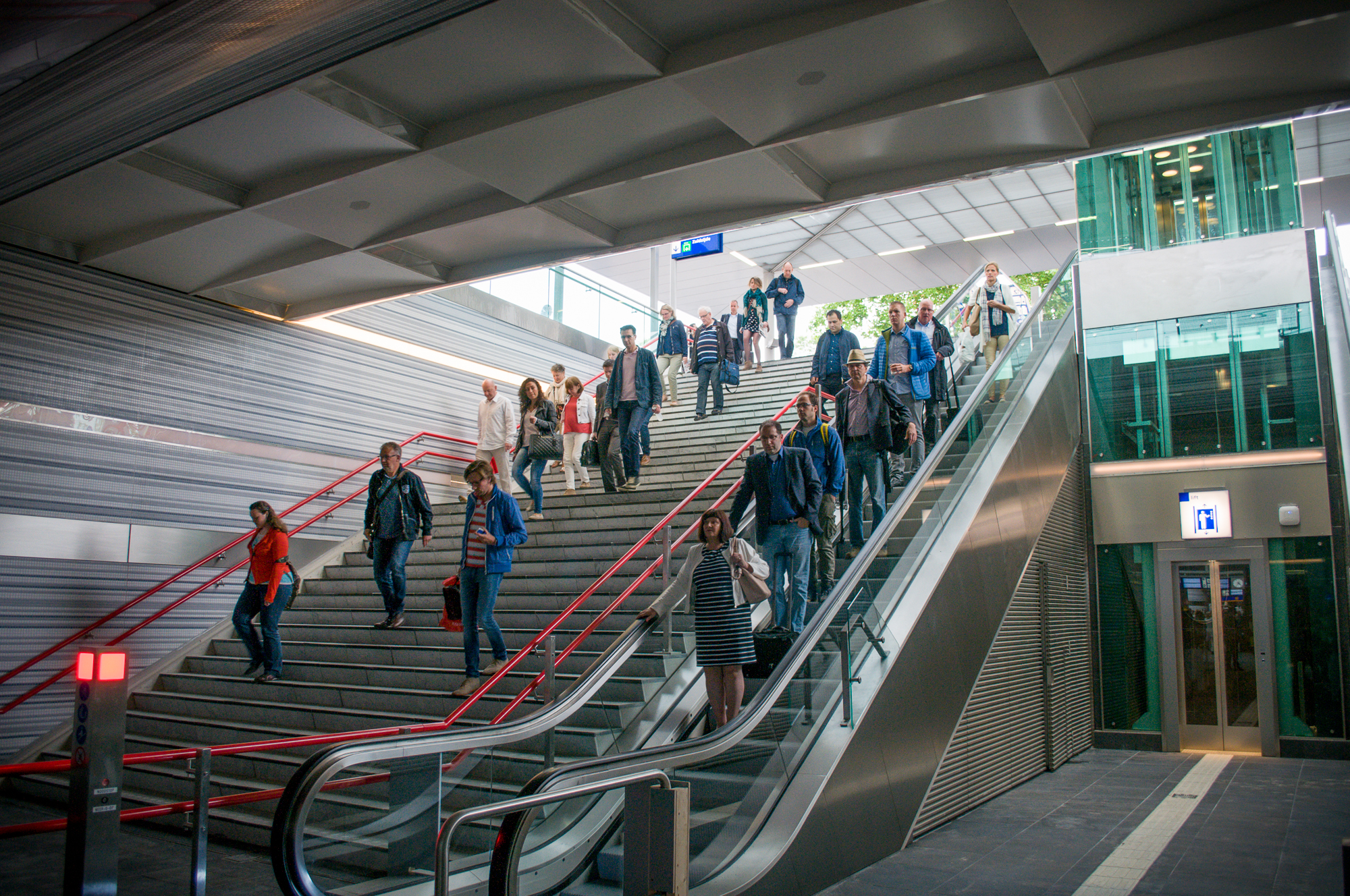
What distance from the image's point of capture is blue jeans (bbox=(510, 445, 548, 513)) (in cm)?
1069

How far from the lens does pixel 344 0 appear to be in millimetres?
4719

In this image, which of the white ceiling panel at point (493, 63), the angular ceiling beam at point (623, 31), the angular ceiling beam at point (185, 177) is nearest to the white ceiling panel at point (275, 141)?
the angular ceiling beam at point (185, 177)

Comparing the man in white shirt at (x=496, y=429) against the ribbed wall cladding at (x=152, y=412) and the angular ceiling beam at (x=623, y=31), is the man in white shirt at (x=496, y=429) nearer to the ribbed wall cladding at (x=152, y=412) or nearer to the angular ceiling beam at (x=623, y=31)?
the ribbed wall cladding at (x=152, y=412)

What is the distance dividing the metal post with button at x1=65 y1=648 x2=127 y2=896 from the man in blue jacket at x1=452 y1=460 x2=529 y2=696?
9.87 feet

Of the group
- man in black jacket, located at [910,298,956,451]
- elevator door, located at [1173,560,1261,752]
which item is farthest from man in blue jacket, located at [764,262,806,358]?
elevator door, located at [1173,560,1261,752]

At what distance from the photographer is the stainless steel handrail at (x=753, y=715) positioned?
4051 mm

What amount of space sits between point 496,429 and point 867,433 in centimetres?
482

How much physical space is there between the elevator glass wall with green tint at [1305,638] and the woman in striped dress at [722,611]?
9.35 metres

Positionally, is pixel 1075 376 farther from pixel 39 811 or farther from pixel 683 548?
pixel 39 811

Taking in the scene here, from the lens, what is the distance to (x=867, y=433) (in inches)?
340

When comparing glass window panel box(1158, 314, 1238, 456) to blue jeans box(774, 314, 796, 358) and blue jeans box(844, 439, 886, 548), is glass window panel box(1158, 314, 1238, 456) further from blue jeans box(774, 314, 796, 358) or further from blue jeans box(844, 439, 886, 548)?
blue jeans box(844, 439, 886, 548)

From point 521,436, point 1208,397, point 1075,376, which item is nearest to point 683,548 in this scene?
point 521,436

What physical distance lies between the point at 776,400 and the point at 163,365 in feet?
25.4

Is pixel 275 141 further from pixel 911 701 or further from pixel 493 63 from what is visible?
pixel 911 701
